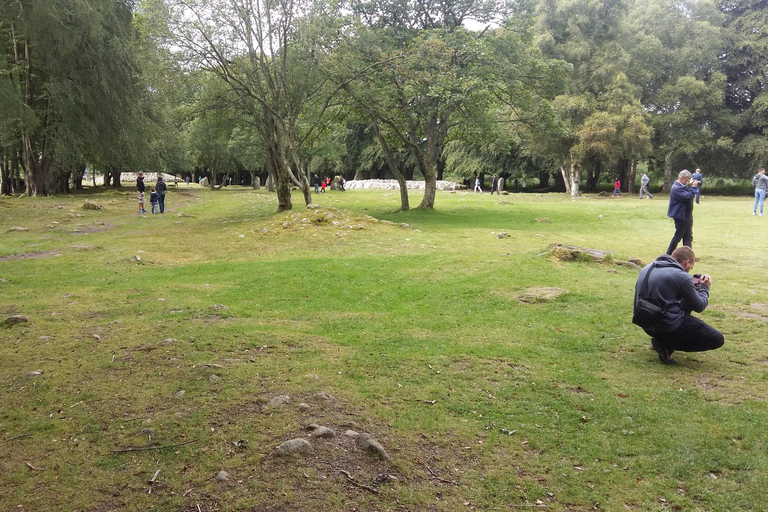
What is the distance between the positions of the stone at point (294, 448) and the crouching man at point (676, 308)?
14.3ft

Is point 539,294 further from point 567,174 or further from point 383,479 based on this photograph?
point 567,174

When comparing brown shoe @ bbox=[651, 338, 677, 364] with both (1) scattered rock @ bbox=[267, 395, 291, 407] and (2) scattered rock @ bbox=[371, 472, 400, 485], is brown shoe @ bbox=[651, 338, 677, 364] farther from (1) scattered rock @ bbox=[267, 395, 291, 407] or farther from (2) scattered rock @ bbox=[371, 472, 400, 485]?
(1) scattered rock @ bbox=[267, 395, 291, 407]

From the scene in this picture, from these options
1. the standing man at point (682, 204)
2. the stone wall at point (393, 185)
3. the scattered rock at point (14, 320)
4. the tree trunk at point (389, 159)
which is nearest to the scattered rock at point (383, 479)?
the scattered rock at point (14, 320)

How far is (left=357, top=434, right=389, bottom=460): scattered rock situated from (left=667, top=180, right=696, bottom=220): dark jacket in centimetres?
957

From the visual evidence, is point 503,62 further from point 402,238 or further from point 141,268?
point 141,268

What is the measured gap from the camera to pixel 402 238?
17.3m

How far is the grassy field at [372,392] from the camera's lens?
3.80 metres

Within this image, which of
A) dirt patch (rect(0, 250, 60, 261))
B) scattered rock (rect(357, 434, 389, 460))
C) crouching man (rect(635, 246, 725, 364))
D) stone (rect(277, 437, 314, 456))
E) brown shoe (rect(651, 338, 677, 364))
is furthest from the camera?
dirt patch (rect(0, 250, 60, 261))

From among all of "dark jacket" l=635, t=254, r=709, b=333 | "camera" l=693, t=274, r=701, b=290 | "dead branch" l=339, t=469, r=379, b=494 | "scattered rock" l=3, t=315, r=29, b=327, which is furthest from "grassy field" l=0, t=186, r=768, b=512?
"camera" l=693, t=274, r=701, b=290

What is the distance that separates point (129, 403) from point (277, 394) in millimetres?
1363

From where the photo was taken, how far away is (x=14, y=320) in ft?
24.0

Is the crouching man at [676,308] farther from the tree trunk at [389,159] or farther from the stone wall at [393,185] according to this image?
the stone wall at [393,185]

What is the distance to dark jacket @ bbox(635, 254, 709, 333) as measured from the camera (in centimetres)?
605

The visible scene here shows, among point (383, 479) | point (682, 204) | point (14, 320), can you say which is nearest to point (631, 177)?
point (682, 204)
